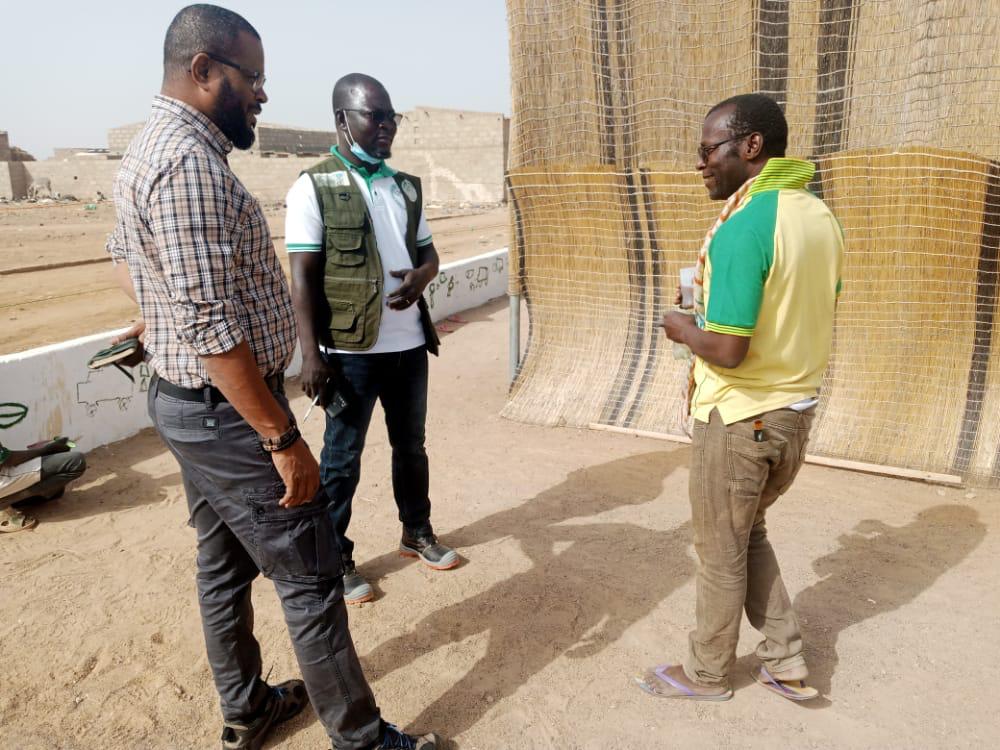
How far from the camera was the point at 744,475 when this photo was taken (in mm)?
2184

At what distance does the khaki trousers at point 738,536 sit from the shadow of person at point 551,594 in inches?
22.4

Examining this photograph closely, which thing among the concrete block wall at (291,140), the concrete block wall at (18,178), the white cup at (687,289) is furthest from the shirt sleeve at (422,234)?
the concrete block wall at (18,178)

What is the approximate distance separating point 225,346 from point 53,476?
9.13ft

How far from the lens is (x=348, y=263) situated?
2.96 m

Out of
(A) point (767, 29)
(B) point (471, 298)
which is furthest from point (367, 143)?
(B) point (471, 298)

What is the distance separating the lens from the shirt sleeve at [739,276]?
6.36ft

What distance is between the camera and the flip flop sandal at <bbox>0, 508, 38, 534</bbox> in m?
3.70

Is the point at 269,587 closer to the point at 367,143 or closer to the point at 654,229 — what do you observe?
the point at 367,143

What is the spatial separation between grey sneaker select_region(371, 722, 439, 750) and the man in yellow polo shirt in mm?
932

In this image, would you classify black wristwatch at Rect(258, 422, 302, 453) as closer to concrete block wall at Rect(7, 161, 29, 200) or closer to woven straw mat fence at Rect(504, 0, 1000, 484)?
woven straw mat fence at Rect(504, 0, 1000, 484)

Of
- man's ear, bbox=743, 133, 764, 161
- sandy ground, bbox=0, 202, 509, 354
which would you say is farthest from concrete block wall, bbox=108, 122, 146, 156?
man's ear, bbox=743, 133, 764, 161

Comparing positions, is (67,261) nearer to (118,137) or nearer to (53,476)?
(53,476)

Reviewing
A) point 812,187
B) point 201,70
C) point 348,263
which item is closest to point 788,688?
point 348,263

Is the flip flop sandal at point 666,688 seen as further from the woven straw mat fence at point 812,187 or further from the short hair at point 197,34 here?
the woven straw mat fence at point 812,187
